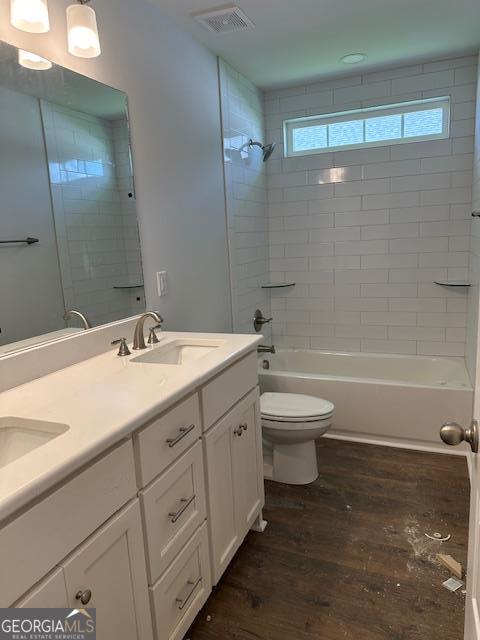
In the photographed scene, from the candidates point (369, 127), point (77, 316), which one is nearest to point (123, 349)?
point (77, 316)

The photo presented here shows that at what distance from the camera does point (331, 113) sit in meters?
3.28

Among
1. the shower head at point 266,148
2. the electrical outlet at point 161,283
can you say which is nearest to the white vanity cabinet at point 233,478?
the electrical outlet at point 161,283

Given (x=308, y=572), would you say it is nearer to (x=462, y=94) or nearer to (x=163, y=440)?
(x=163, y=440)

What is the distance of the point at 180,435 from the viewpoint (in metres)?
1.33

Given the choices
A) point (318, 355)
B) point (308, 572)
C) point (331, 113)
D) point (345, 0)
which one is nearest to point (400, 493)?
point (308, 572)

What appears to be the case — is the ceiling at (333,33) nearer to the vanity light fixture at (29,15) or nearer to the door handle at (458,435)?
the vanity light fixture at (29,15)

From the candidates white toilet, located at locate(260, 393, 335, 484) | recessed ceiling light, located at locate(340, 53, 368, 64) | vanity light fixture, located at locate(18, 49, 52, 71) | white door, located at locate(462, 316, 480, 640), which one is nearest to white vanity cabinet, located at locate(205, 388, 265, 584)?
white toilet, located at locate(260, 393, 335, 484)

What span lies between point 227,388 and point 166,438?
43 centimetres

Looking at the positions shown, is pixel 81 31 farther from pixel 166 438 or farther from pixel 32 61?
pixel 166 438

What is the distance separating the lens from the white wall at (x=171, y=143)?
6.00ft

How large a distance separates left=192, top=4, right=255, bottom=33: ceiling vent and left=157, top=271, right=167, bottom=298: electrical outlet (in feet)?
4.14

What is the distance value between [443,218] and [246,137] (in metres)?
1.50

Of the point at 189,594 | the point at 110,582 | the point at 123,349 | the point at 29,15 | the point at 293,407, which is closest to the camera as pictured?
the point at 110,582

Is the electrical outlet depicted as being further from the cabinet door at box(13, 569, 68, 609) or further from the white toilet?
the cabinet door at box(13, 569, 68, 609)
